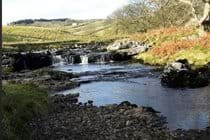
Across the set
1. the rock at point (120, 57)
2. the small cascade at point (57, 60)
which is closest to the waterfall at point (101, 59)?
the rock at point (120, 57)

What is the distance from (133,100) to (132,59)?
27.7 m

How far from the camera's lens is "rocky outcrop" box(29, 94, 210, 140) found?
15.8 m

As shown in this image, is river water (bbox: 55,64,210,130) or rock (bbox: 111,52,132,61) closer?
river water (bbox: 55,64,210,130)

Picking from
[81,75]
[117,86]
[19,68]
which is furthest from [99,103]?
[19,68]

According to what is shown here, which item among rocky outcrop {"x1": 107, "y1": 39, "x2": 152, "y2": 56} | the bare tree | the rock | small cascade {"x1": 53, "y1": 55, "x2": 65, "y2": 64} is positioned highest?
the bare tree

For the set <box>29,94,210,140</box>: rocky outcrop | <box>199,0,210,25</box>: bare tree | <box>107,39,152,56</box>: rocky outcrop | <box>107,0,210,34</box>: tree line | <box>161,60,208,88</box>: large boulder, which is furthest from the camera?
<box>107,0,210,34</box>: tree line

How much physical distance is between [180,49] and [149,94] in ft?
68.1

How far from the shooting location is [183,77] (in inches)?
1253

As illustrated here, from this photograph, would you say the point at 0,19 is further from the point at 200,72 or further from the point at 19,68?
the point at 19,68

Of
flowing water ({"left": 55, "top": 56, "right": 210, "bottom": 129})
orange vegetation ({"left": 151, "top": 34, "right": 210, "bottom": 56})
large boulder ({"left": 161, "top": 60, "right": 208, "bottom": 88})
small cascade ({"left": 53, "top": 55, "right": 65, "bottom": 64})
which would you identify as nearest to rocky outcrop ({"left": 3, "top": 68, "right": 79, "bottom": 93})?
flowing water ({"left": 55, "top": 56, "right": 210, "bottom": 129})

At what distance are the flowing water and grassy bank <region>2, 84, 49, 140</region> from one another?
16.4ft

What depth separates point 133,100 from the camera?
2620 centimetres

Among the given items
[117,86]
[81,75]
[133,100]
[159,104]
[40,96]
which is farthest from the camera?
[81,75]

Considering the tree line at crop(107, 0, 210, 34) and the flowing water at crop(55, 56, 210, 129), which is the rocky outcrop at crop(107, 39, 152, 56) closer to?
the flowing water at crop(55, 56, 210, 129)
